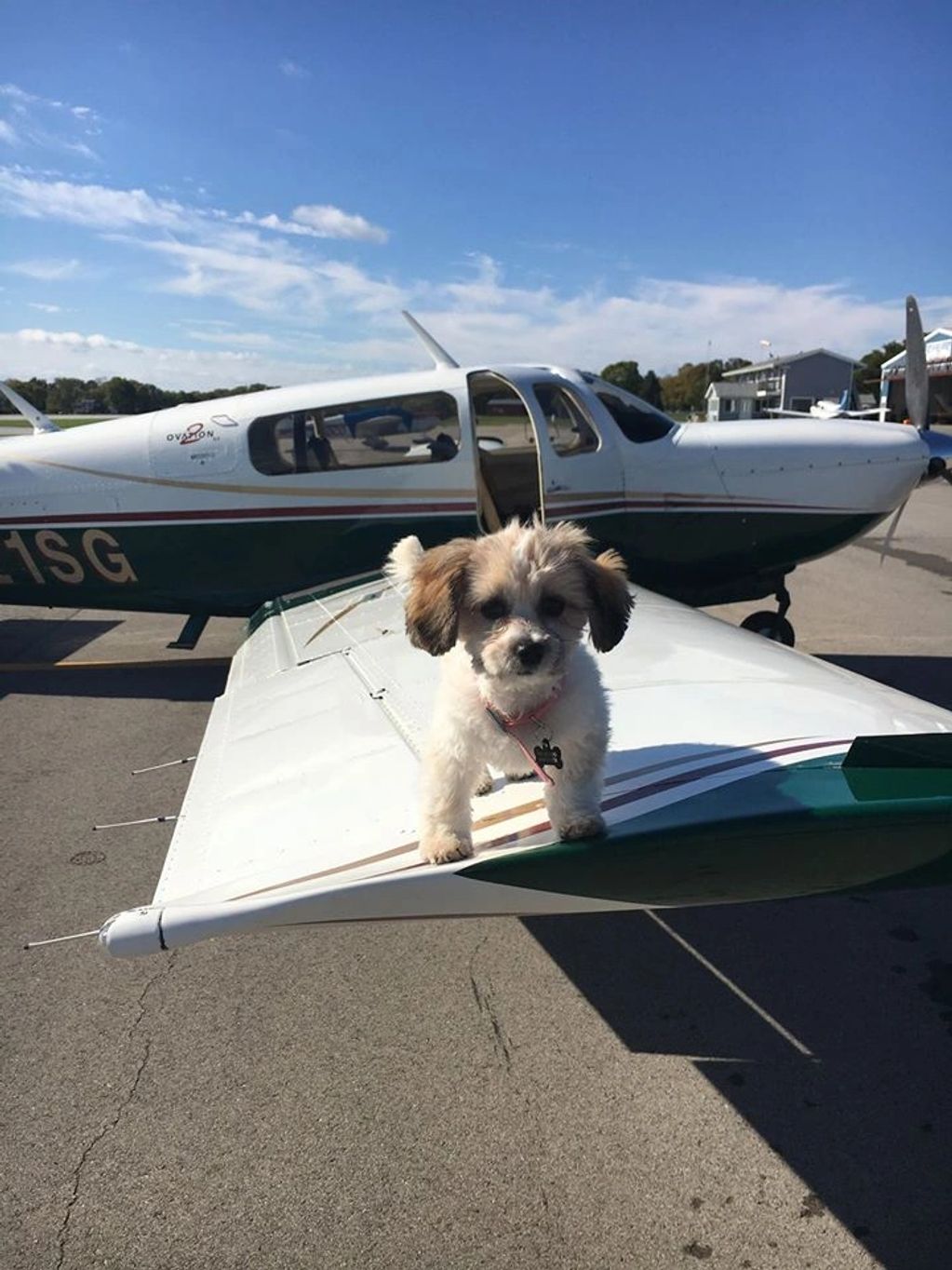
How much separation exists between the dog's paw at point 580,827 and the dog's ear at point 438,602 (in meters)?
0.57

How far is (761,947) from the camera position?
3355 mm

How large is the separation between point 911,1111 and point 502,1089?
122 centimetres

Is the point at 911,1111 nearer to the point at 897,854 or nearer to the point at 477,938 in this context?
the point at 897,854

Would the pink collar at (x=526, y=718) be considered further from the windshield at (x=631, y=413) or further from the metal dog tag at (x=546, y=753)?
the windshield at (x=631, y=413)

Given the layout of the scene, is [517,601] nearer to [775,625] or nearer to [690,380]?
[775,625]

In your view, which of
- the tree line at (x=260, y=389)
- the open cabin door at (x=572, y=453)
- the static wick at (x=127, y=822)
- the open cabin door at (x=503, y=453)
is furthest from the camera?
the tree line at (x=260, y=389)

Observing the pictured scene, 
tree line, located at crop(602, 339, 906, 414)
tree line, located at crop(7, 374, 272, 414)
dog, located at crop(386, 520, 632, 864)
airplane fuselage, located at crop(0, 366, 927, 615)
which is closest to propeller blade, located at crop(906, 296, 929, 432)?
airplane fuselage, located at crop(0, 366, 927, 615)

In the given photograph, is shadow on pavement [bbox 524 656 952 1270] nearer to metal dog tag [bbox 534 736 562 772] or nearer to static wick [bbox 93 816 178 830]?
metal dog tag [bbox 534 736 562 772]

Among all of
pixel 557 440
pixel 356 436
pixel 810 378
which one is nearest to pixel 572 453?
pixel 557 440

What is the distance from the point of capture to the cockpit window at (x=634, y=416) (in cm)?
625

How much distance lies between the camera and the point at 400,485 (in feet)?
19.8

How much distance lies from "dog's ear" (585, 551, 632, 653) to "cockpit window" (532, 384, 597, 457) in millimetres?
4208

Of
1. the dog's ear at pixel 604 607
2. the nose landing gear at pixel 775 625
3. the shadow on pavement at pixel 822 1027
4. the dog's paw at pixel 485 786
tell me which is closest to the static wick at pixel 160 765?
the shadow on pavement at pixel 822 1027

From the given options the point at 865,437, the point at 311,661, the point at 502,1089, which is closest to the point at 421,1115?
the point at 502,1089
